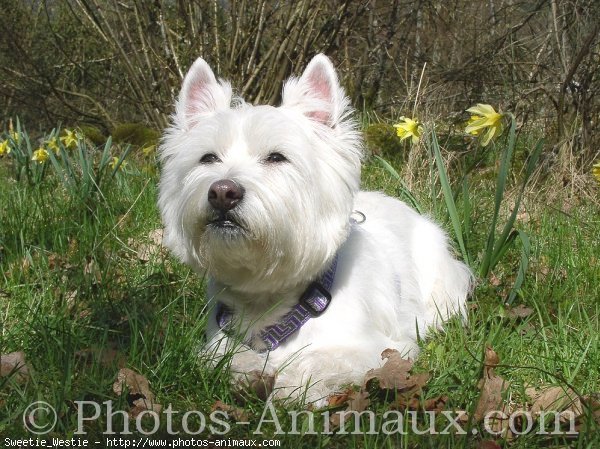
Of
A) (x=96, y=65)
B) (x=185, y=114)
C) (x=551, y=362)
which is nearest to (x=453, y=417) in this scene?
(x=551, y=362)

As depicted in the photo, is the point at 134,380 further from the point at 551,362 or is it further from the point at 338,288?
the point at 551,362

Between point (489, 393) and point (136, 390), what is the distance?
47.2 inches

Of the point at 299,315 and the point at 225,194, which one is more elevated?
the point at 225,194

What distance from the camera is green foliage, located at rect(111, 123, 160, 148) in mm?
7617

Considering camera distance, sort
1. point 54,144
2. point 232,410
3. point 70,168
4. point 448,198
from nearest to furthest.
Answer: point 232,410, point 448,198, point 70,168, point 54,144

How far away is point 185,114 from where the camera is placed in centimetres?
321

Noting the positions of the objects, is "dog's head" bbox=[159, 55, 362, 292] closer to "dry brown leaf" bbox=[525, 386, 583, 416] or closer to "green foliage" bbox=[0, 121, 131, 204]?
"dry brown leaf" bbox=[525, 386, 583, 416]

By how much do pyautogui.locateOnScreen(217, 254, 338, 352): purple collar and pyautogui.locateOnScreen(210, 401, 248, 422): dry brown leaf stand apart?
473mm

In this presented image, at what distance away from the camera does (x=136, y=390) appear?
7.68ft

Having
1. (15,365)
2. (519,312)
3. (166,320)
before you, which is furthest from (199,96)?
(519,312)

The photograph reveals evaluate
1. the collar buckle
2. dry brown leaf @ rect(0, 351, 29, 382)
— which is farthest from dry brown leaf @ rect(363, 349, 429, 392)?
dry brown leaf @ rect(0, 351, 29, 382)

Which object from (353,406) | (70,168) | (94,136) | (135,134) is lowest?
(94,136)

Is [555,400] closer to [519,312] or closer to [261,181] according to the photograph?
[519,312]

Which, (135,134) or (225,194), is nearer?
(225,194)
